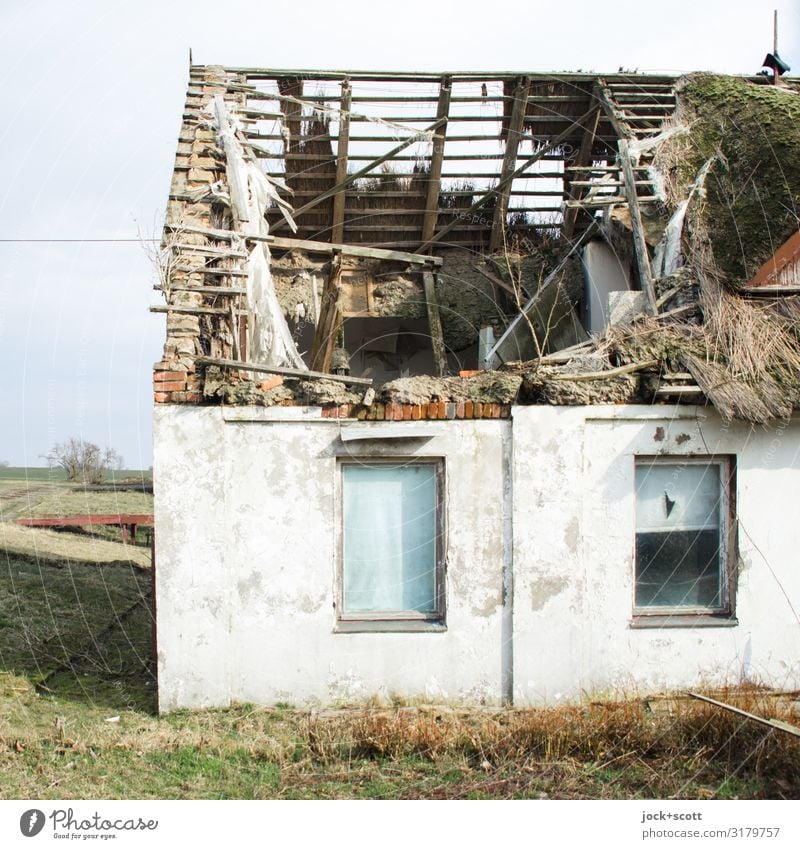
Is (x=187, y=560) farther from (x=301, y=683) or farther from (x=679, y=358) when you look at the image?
(x=679, y=358)

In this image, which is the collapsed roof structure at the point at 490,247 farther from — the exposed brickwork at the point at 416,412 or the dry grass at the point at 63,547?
the dry grass at the point at 63,547

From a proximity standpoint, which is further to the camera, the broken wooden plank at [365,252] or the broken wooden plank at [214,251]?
the broken wooden plank at [365,252]

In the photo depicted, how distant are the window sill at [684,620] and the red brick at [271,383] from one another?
3.48 m

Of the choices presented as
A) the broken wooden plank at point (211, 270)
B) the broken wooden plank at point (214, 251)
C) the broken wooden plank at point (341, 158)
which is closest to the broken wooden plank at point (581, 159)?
the broken wooden plank at point (341, 158)

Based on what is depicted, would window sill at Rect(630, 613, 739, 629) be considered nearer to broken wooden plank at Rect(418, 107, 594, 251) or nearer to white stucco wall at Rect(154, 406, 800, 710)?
white stucco wall at Rect(154, 406, 800, 710)

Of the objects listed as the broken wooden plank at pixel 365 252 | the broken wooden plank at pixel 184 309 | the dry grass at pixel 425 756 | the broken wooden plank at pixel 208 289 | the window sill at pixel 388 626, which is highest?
the broken wooden plank at pixel 365 252

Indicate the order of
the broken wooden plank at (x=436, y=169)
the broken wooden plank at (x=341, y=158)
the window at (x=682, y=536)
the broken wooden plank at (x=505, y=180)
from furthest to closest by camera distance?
the broken wooden plank at (x=505, y=180), the broken wooden plank at (x=436, y=169), the broken wooden plank at (x=341, y=158), the window at (x=682, y=536)

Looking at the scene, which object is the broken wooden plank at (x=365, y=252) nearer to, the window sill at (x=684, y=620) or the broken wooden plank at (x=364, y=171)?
the broken wooden plank at (x=364, y=171)

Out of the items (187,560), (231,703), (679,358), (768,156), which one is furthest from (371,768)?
(768,156)

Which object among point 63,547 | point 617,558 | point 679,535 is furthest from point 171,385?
point 63,547

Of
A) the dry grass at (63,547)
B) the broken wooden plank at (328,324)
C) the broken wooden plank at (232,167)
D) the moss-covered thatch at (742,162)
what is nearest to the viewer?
the broken wooden plank at (232,167)

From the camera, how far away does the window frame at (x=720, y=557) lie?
284 inches

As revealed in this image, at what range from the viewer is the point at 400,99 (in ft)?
36.2

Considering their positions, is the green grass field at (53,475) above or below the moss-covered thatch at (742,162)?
below
